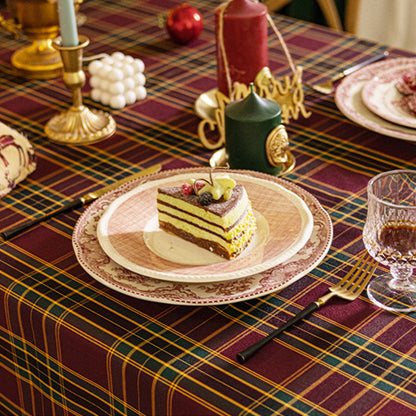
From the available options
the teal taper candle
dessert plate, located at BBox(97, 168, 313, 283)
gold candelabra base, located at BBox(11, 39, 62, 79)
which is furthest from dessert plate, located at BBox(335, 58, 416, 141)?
gold candelabra base, located at BBox(11, 39, 62, 79)

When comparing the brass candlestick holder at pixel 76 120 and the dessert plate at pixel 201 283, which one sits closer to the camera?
the dessert plate at pixel 201 283

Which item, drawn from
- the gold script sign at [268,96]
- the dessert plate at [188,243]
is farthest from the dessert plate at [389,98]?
the dessert plate at [188,243]

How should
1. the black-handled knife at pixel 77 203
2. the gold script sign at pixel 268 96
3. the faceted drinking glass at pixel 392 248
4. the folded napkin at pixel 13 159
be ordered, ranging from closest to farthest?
the faceted drinking glass at pixel 392 248
the black-handled knife at pixel 77 203
the folded napkin at pixel 13 159
the gold script sign at pixel 268 96

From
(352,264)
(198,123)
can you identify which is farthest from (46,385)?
(198,123)

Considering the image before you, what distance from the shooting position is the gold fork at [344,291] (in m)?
0.93

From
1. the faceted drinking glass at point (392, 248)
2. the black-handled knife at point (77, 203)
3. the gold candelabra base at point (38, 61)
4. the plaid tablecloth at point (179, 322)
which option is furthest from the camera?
the gold candelabra base at point (38, 61)

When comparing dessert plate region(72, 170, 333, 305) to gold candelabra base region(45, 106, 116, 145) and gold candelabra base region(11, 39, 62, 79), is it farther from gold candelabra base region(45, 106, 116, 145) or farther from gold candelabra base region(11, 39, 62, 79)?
gold candelabra base region(11, 39, 62, 79)

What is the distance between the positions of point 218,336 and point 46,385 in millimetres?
313

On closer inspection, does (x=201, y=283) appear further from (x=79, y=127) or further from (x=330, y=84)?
(x=330, y=84)

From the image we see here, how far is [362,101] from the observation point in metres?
1.51

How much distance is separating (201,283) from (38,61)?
1029mm

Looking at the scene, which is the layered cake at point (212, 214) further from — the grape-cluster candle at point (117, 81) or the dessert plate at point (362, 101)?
the grape-cluster candle at point (117, 81)

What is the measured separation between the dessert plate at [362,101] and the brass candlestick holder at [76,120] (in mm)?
496

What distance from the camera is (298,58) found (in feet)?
6.03
